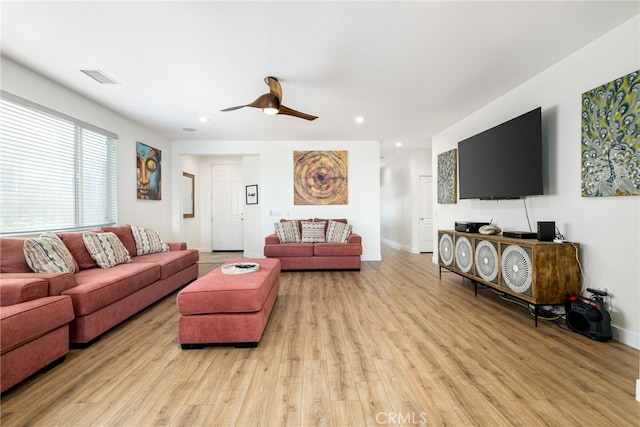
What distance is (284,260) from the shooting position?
4.76 m

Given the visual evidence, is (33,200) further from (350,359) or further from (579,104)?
(579,104)

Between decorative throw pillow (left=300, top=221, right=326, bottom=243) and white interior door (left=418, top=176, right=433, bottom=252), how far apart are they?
9.41ft

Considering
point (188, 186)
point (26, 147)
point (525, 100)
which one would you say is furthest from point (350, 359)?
point (188, 186)

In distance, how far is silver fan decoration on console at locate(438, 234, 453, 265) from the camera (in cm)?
386

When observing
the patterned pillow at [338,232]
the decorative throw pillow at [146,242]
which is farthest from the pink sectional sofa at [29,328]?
the patterned pillow at [338,232]

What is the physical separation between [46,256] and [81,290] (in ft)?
2.04

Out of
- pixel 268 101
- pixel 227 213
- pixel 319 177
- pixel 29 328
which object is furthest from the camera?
pixel 227 213

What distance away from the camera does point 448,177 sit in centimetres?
468

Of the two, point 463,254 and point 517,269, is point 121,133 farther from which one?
point 517,269

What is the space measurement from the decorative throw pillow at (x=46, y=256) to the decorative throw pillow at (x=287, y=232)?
3031mm

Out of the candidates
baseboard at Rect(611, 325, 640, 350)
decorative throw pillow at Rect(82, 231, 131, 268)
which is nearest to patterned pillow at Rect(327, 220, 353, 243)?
decorative throw pillow at Rect(82, 231, 131, 268)

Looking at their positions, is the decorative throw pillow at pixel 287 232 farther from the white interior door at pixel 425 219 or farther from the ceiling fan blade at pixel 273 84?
the white interior door at pixel 425 219

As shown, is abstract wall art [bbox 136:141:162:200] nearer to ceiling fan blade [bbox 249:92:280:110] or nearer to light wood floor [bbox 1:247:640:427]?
light wood floor [bbox 1:247:640:427]

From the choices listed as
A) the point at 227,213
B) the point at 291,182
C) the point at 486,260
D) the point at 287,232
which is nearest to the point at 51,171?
the point at 287,232
